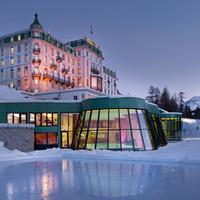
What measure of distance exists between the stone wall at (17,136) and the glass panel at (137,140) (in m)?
10.7

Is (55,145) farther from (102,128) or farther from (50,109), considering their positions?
(102,128)

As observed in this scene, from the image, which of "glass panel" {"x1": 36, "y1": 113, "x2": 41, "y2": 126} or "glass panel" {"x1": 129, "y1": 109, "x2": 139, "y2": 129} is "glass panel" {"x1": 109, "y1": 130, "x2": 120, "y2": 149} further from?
"glass panel" {"x1": 36, "y1": 113, "x2": 41, "y2": 126}

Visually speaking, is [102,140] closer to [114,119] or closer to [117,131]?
[117,131]

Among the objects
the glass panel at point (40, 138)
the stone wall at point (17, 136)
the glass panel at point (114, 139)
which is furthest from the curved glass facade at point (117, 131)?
the glass panel at point (40, 138)

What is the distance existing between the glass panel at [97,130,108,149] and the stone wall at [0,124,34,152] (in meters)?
7.25

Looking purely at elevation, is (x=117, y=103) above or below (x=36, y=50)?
below

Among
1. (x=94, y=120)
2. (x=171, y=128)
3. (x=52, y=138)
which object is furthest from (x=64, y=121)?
(x=171, y=128)

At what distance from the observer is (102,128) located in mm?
30344

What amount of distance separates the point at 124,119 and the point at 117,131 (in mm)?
1459

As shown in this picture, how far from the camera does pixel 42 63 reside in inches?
2389

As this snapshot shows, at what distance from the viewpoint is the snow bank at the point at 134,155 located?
21453 millimetres

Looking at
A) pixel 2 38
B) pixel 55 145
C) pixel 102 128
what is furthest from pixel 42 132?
pixel 2 38

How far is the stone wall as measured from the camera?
2950 cm

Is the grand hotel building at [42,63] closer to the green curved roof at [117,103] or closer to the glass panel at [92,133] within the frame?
the green curved roof at [117,103]
